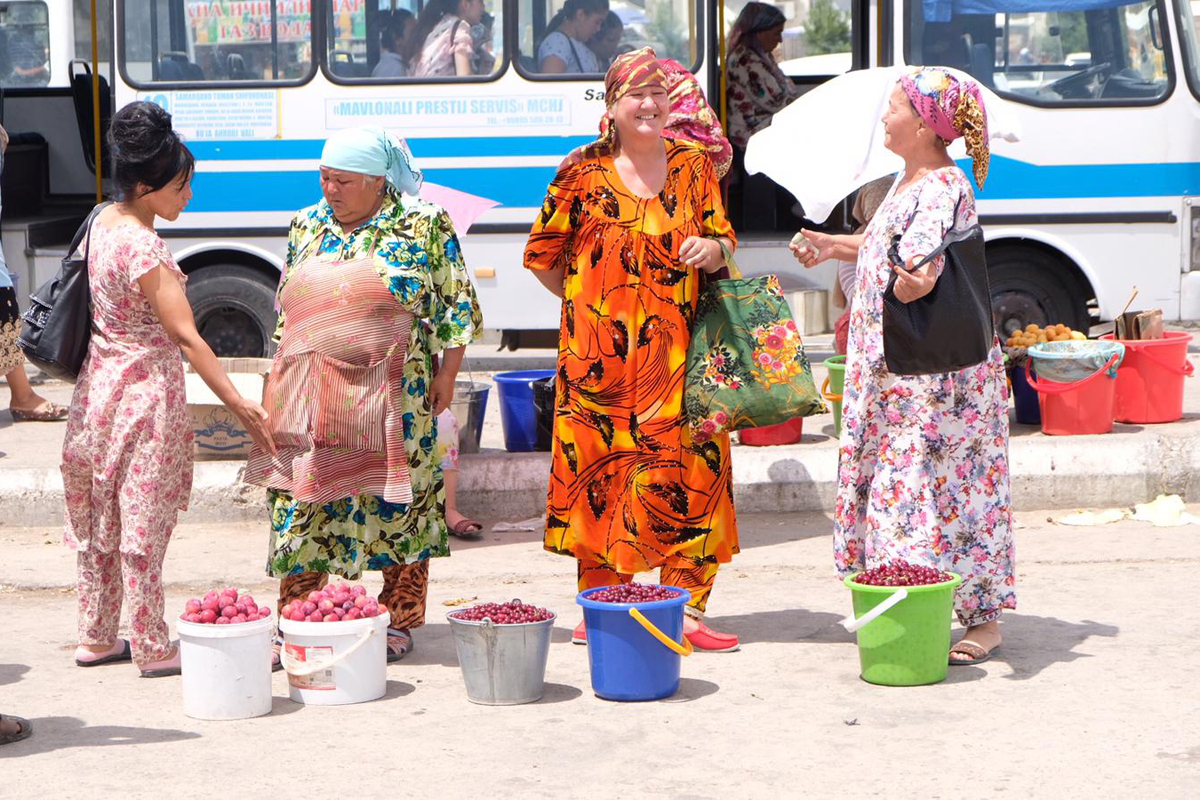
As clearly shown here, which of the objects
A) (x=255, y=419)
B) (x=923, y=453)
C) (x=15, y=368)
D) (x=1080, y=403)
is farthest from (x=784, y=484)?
(x=15, y=368)

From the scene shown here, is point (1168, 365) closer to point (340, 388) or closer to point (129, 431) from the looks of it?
point (340, 388)

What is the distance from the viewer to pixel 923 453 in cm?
481

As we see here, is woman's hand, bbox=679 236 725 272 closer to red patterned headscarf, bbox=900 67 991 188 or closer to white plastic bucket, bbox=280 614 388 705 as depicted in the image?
Answer: red patterned headscarf, bbox=900 67 991 188

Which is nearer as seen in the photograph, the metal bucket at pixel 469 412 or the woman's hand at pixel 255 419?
the woman's hand at pixel 255 419

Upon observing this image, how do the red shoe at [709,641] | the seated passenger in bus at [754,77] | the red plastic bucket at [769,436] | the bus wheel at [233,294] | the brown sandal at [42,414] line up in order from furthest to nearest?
the seated passenger in bus at [754,77] < the bus wheel at [233,294] < the brown sandal at [42,414] < the red plastic bucket at [769,436] < the red shoe at [709,641]

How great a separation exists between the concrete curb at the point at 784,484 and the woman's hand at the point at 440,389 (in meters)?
2.10

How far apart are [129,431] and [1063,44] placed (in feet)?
22.1

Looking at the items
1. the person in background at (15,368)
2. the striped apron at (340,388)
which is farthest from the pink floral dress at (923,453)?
the person in background at (15,368)

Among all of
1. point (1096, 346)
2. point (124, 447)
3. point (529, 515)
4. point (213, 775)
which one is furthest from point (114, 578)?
point (1096, 346)

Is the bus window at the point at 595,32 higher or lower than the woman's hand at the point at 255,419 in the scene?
higher

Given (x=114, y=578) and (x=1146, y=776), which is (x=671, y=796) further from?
(x=114, y=578)

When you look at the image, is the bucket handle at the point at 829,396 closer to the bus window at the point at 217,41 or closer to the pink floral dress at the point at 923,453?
the pink floral dress at the point at 923,453

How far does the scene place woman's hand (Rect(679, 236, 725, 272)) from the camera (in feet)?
16.1

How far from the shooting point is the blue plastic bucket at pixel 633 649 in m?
4.57
